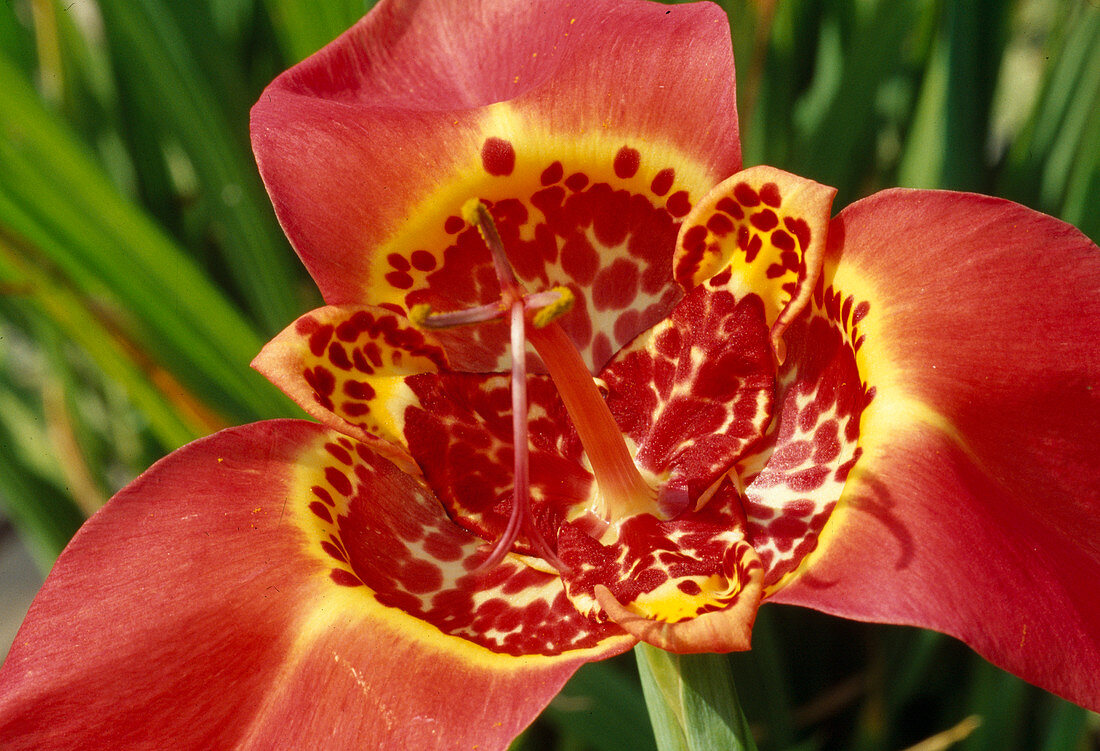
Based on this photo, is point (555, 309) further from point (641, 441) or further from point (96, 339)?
point (96, 339)

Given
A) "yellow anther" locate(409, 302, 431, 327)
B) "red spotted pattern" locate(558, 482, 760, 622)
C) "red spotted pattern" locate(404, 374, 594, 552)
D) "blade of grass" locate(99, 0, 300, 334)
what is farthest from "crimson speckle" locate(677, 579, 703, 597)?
"blade of grass" locate(99, 0, 300, 334)

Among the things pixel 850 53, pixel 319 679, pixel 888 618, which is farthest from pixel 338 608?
pixel 850 53

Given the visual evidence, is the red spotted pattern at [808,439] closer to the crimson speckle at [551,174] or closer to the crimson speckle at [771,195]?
the crimson speckle at [771,195]

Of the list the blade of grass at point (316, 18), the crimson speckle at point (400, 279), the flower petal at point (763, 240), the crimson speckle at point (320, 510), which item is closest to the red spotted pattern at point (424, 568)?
the crimson speckle at point (320, 510)

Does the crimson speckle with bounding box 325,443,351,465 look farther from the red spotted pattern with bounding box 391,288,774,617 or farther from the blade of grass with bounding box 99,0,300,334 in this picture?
the blade of grass with bounding box 99,0,300,334

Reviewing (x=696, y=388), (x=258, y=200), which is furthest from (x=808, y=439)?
(x=258, y=200)

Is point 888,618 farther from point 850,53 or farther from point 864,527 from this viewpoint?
point 850,53
